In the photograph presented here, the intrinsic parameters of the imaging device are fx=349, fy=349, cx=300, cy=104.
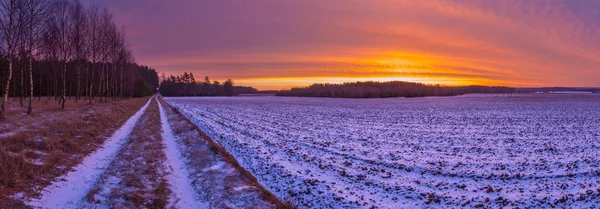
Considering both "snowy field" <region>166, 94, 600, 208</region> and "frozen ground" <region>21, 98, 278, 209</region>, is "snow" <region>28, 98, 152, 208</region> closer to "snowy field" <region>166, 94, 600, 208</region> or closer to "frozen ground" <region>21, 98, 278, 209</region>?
"frozen ground" <region>21, 98, 278, 209</region>

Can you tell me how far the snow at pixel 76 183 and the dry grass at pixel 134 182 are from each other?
0.88 feet

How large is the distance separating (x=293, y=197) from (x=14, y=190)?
6.97m

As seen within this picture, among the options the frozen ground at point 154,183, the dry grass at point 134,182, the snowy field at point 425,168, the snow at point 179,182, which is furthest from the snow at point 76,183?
the snowy field at point 425,168

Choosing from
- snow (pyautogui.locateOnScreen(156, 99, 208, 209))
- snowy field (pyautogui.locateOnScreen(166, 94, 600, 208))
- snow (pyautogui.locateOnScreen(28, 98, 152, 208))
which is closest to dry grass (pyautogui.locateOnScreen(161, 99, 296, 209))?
snowy field (pyautogui.locateOnScreen(166, 94, 600, 208))

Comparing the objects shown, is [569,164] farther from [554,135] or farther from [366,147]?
[554,135]

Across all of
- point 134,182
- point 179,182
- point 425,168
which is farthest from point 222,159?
point 425,168

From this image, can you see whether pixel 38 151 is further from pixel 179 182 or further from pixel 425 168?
pixel 425 168

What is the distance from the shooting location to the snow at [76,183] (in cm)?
839

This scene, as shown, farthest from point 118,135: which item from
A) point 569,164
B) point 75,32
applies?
point 75,32

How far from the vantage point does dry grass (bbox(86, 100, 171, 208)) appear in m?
8.86

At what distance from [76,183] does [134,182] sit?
1.53m

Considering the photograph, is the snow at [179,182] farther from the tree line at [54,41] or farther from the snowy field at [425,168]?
the tree line at [54,41]

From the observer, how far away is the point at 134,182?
34.8ft

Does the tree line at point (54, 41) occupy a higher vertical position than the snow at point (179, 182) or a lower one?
higher
